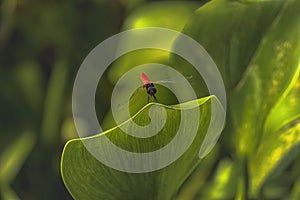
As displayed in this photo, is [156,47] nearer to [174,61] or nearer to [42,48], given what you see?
[174,61]

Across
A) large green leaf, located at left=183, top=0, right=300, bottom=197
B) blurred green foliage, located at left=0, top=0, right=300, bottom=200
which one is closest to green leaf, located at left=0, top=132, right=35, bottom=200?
blurred green foliage, located at left=0, top=0, right=300, bottom=200

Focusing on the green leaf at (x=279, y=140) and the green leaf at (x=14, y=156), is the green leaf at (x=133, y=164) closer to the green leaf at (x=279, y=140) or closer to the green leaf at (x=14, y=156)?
the green leaf at (x=279, y=140)

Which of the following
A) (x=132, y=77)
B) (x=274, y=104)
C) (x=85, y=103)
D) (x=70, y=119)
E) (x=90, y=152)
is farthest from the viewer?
(x=70, y=119)

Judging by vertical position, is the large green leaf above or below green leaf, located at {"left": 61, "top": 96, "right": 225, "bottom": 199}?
above

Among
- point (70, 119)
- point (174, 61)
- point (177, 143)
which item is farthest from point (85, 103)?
point (177, 143)

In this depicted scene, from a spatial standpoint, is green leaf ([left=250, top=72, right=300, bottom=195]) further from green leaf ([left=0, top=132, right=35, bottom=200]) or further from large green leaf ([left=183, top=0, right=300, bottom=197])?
green leaf ([left=0, top=132, right=35, bottom=200])
